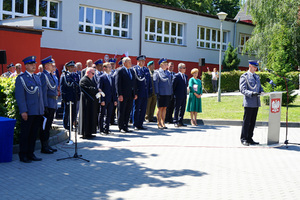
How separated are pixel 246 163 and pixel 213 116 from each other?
8.20 meters

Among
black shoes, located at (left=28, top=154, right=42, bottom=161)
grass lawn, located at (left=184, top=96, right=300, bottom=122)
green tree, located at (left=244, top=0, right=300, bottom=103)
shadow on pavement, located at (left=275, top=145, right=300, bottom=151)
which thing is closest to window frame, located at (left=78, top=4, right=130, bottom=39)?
grass lawn, located at (left=184, top=96, right=300, bottom=122)

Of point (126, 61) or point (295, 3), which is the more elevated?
point (295, 3)

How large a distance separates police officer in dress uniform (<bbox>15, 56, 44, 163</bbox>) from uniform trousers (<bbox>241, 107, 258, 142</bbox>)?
5100mm

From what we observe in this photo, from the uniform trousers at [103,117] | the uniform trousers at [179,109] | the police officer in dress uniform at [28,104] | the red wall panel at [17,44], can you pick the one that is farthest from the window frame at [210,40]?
the police officer in dress uniform at [28,104]

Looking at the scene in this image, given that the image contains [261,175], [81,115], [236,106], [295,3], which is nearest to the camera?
[261,175]

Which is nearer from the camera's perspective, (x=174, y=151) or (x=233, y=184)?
(x=233, y=184)

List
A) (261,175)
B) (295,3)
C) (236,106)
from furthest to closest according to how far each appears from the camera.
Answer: (295,3) < (236,106) < (261,175)

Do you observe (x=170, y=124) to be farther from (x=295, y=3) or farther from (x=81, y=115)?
(x=295, y=3)

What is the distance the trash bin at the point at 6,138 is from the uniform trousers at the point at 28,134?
0.21 m

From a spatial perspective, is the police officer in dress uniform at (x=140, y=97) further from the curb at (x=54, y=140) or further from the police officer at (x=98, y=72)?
the curb at (x=54, y=140)

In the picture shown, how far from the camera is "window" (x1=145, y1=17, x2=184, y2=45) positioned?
32.7m

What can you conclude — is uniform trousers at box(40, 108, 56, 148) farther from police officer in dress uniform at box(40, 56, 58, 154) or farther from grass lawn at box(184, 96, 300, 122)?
grass lawn at box(184, 96, 300, 122)

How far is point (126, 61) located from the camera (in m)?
11.6

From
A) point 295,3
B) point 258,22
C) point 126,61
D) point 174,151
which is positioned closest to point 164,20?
point 258,22
